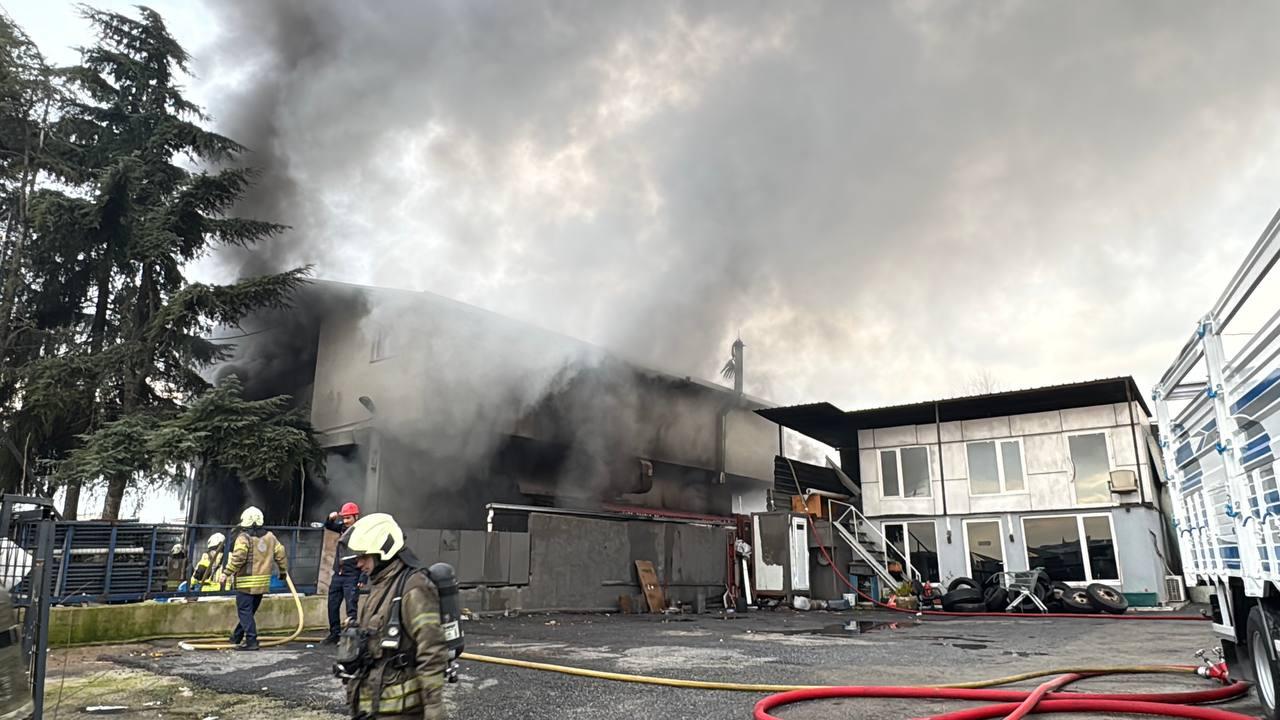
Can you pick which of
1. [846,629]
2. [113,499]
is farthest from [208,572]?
[846,629]

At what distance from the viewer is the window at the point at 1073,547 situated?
1507 cm

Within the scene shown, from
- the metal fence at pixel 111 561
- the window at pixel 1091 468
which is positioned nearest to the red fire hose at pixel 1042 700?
the metal fence at pixel 111 561

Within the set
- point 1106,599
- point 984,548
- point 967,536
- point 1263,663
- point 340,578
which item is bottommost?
point 1106,599

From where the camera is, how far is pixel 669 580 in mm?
15258

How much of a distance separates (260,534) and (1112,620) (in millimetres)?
12818

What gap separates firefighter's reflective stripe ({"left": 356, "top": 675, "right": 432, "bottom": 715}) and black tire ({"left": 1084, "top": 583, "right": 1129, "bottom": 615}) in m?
13.9

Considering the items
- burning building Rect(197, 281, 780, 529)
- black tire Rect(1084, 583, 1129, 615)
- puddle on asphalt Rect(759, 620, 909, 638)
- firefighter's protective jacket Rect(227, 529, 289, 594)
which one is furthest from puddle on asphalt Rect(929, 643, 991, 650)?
burning building Rect(197, 281, 780, 529)

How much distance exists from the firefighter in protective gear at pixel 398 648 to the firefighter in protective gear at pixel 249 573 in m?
5.83

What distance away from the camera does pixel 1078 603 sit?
13344 mm

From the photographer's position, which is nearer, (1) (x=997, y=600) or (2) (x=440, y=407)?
(1) (x=997, y=600)

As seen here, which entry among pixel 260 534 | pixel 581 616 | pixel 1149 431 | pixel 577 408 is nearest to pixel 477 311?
pixel 577 408

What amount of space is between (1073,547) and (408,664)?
53.0 ft

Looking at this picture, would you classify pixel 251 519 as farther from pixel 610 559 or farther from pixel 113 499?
pixel 610 559

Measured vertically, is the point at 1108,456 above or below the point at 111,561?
above
